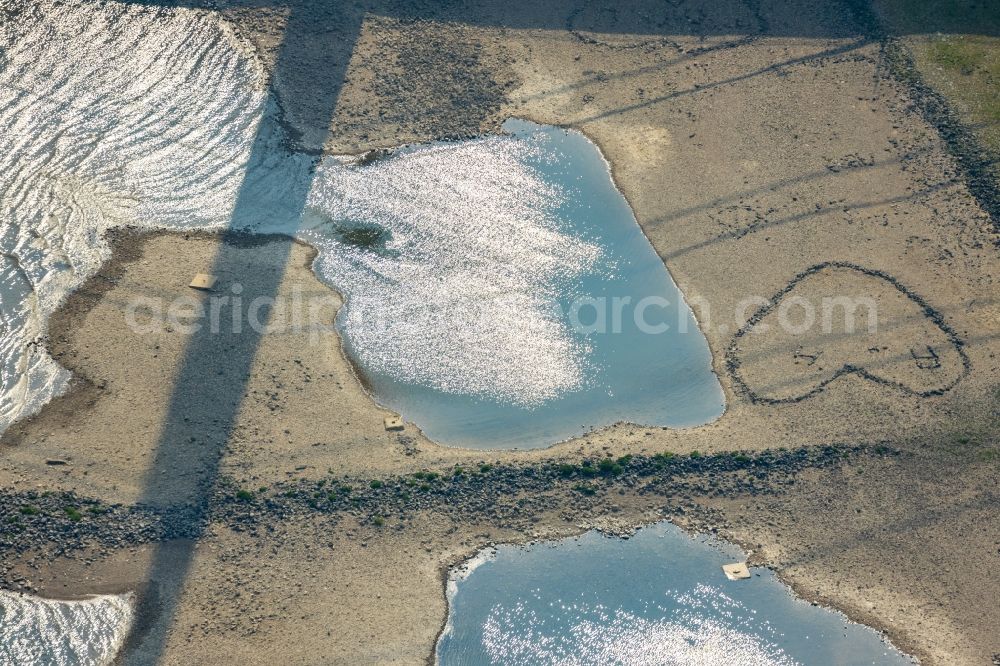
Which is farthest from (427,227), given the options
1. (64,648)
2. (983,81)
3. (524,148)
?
(983,81)

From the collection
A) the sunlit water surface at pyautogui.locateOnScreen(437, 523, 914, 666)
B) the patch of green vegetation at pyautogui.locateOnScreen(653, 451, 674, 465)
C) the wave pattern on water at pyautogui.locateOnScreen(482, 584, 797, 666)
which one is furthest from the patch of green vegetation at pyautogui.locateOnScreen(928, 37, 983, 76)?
the wave pattern on water at pyautogui.locateOnScreen(482, 584, 797, 666)

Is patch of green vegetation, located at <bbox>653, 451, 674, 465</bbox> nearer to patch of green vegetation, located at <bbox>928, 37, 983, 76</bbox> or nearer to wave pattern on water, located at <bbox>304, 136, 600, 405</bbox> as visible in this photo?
wave pattern on water, located at <bbox>304, 136, 600, 405</bbox>

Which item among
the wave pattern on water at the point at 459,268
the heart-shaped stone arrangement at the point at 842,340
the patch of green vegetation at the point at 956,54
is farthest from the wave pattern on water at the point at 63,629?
the patch of green vegetation at the point at 956,54

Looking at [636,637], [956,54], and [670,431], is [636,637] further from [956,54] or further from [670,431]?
[956,54]

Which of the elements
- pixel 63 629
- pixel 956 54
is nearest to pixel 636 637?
pixel 63 629

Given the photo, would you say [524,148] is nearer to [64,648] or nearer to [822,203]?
[822,203]

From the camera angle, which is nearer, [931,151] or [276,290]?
[276,290]
